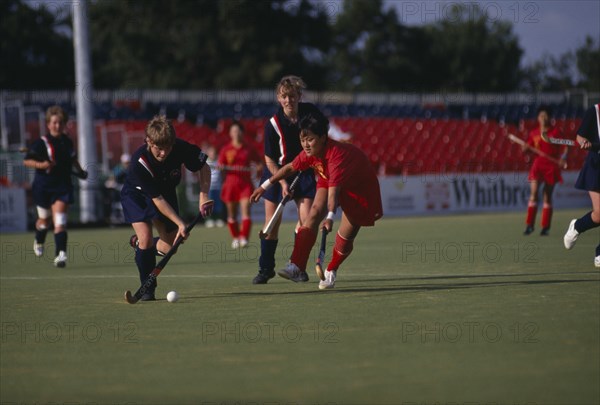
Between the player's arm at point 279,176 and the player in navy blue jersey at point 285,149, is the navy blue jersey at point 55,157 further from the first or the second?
the player's arm at point 279,176

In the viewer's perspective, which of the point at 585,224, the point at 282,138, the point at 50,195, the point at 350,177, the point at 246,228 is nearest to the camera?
the point at 350,177

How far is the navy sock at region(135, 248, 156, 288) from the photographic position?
390 inches

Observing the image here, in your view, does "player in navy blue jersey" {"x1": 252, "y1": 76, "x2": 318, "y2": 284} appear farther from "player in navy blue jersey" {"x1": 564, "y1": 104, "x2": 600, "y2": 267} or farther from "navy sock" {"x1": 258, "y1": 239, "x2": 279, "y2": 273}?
"player in navy blue jersey" {"x1": 564, "y1": 104, "x2": 600, "y2": 267}

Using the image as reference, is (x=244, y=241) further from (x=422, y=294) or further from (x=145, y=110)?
(x=145, y=110)

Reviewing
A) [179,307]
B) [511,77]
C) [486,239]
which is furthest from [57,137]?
[511,77]

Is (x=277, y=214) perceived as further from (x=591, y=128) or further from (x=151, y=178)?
(x=591, y=128)

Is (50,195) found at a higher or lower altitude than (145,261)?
lower

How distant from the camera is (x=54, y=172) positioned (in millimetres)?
14266

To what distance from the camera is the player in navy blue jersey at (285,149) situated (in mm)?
10656

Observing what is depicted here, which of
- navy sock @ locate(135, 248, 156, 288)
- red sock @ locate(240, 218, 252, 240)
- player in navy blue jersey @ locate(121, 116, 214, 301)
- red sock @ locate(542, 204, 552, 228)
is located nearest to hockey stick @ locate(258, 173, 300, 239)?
player in navy blue jersey @ locate(121, 116, 214, 301)

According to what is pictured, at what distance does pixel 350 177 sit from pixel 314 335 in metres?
2.85

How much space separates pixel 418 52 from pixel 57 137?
6663 centimetres

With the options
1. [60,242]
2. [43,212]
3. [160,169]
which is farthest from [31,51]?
[160,169]

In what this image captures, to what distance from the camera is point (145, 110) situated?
3725 centimetres
